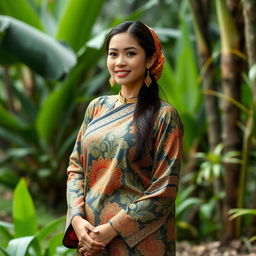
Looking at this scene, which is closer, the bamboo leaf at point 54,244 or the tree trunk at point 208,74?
the bamboo leaf at point 54,244

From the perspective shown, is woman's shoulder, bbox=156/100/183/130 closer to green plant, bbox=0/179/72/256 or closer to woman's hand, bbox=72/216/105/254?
woman's hand, bbox=72/216/105/254

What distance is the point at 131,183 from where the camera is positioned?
1802mm

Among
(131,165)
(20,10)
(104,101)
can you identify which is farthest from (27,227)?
(20,10)

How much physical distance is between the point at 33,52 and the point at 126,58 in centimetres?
152

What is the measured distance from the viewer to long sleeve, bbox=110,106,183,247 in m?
1.75

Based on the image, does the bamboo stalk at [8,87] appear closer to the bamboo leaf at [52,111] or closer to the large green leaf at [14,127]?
the large green leaf at [14,127]

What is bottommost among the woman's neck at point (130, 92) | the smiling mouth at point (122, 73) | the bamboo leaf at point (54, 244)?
the bamboo leaf at point (54, 244)

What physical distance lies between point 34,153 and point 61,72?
1969mm

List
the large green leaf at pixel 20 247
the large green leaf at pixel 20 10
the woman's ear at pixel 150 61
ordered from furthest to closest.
Result: the large green leaf at pixel 20 10 < the large green leaf at pixel 20 247 < the woman's ear at pixel 150 61

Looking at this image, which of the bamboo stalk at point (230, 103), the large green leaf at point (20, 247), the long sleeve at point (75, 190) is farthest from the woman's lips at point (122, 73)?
the bamboo stalk at point (230, 103)

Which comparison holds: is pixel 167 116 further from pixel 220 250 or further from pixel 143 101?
pixel 220 250

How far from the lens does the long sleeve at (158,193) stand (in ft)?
5.76

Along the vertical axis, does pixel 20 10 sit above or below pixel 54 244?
above

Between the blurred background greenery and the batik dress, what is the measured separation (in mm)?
280
